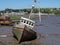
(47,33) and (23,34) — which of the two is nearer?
(23,34)

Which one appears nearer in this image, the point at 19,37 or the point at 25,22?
the point at 19,37

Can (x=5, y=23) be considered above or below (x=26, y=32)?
below

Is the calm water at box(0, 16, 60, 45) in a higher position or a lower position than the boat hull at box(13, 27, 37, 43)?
lower

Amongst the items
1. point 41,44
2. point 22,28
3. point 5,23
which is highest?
point 22,28

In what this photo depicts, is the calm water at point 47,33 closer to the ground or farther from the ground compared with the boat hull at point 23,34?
closer to the ground

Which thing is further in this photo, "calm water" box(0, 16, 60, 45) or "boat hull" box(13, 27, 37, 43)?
"calm water" box(0, 16, 60, 45)

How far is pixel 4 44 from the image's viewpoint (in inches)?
1410

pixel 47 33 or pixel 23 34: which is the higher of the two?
pixel 23 34

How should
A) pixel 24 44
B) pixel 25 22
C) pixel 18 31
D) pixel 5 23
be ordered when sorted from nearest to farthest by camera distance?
pixel 24 44 < pixel 18 31 < pixel 25 22 < pixel 5 23

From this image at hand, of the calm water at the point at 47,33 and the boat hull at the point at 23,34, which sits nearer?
the boat hull at the point at 23,34

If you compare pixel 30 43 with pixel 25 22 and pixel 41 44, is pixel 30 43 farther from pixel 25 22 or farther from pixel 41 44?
pixel 25 22

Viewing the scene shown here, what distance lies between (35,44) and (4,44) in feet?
15.7

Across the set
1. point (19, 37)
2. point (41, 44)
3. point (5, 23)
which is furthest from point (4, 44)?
point (5, 23)

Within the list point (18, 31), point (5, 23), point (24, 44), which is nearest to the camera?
point (24, 44)
